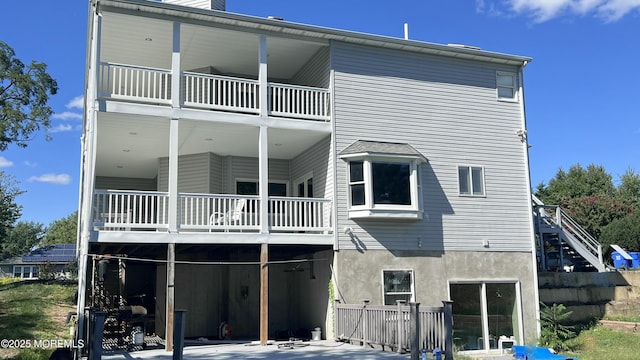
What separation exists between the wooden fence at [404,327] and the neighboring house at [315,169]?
1.95 metres

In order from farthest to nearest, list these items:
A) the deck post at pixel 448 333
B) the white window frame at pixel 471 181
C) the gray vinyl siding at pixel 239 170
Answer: the gray vinyl siding at pixel 239 170 → the white window frame at pixel 471 181 → the deck post at pixel 448 333

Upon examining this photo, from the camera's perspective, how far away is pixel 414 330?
11.1 metres

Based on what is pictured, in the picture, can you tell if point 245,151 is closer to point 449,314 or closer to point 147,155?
point 147,155

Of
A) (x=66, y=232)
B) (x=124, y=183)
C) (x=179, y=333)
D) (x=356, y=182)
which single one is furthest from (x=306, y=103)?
(x=66, y=232)

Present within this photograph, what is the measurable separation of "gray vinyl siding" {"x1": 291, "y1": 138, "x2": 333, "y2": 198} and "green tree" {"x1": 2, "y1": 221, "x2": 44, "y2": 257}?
71144mm

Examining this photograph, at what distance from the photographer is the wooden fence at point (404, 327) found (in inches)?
439

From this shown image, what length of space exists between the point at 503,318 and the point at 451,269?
7.93 ft

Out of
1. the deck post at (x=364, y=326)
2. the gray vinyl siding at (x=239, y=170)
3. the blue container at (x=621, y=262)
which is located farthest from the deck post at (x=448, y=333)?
the blue container at (x=621, y=262)

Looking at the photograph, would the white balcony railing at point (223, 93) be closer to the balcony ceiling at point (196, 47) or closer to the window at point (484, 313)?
the balcony ceiling at point (196, 47)

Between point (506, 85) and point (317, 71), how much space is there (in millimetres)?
6441

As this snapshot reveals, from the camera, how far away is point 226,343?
15.2 metres

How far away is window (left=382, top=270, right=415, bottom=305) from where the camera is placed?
16344mm

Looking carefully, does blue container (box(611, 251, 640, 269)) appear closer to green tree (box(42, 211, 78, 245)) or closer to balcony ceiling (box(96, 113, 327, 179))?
balcony ceiling (box(96, 113, 327, 179))

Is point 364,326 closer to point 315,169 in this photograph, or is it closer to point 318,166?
point 318,166
